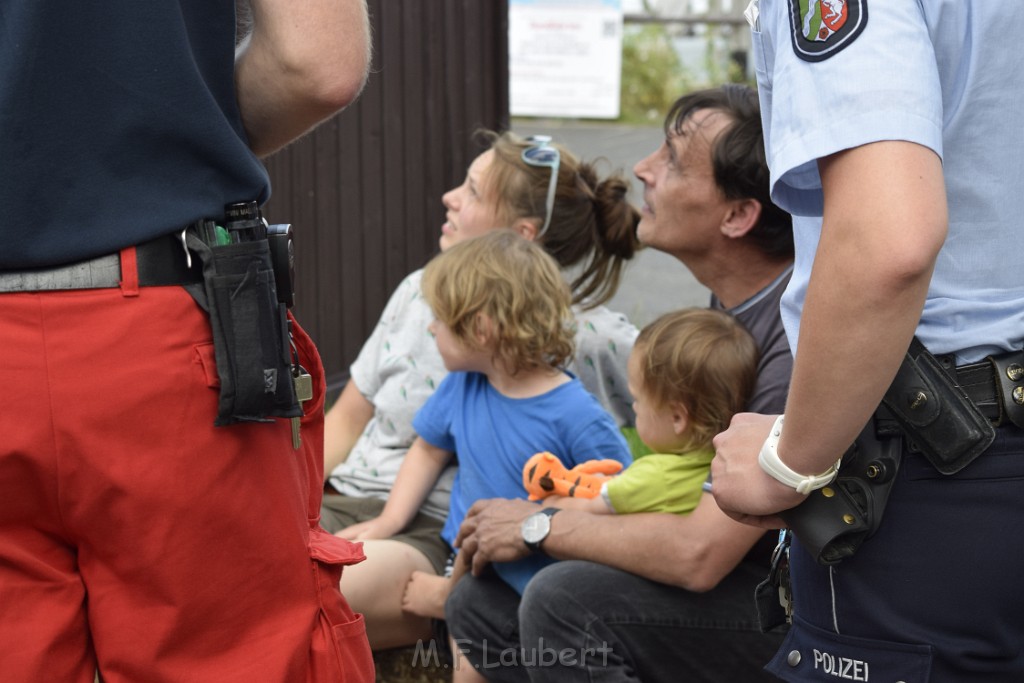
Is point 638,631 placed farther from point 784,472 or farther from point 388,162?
point 388,162

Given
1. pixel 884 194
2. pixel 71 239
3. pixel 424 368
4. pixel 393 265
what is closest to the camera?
pixel 884 194

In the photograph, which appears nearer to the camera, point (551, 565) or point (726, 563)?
point (726, 563)

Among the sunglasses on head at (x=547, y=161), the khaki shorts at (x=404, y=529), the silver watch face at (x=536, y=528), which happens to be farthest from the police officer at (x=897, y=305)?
the sunglasses on head at (x=547, y=161)

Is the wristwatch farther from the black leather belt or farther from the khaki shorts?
the black leather belt

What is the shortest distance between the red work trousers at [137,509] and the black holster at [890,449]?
0.65m

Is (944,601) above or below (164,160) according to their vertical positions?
below

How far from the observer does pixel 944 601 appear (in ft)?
4.84

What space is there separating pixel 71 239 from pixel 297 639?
22.5 inches

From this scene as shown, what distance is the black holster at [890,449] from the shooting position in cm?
142

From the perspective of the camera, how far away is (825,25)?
1311 millimetres

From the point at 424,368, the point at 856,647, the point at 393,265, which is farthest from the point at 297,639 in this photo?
the point at 393,265

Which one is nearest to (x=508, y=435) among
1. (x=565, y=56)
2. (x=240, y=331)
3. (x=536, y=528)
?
(x=536, y=528)

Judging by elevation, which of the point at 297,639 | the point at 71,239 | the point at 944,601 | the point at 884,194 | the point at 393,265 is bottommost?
the point at 393,265

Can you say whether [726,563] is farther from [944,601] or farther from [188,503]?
[188,503]
